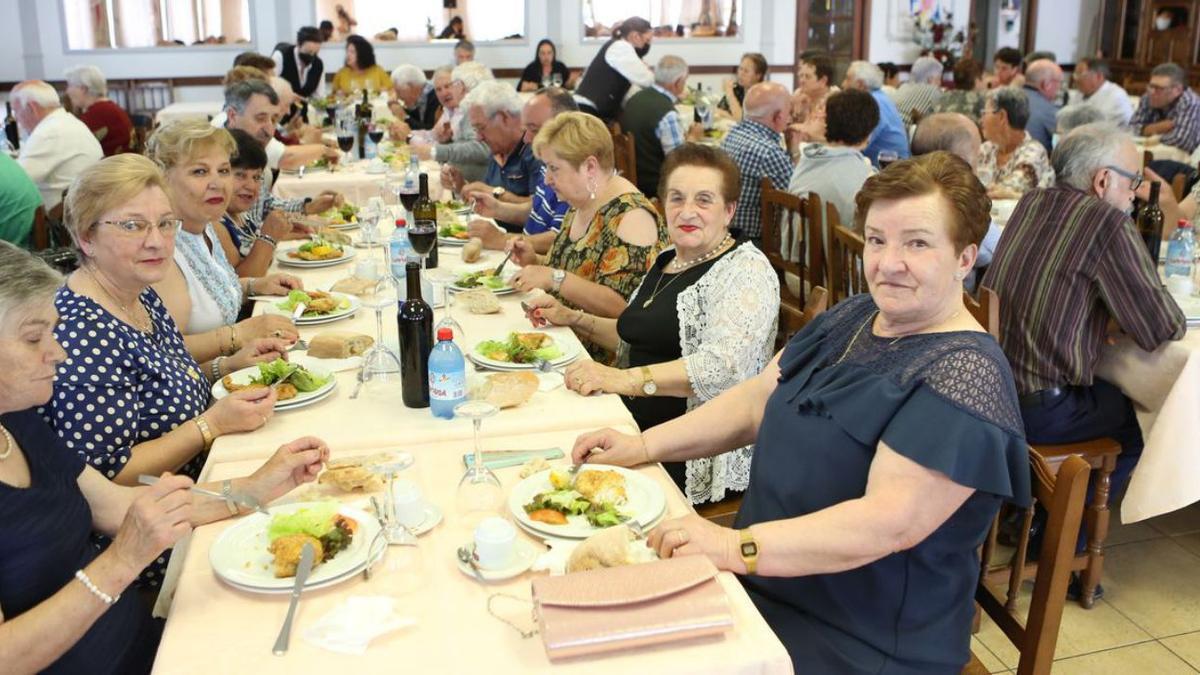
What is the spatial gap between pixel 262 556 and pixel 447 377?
0.62 meters

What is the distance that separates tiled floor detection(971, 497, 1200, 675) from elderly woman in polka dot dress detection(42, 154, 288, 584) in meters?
2.07

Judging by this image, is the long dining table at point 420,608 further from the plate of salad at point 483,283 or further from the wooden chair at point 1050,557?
the plate of salad at point 483,283

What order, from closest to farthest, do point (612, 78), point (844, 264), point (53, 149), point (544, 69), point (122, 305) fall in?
1. point (122, 305)
2. point (844, 264)
3. point (53, 149)
4. point (612, 78)
5. point (544, 69)

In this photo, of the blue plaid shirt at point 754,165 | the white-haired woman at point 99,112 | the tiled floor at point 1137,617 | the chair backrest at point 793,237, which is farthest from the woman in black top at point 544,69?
the tiled floor at point 1137,617

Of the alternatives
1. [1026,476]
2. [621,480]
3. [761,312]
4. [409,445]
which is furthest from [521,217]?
[1026,476]

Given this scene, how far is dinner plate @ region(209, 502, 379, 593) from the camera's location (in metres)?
1.54

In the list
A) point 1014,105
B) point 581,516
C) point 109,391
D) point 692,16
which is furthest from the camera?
point 692,16

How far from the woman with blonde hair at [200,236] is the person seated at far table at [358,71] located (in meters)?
7.47

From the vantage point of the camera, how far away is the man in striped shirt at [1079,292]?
2.83 meters

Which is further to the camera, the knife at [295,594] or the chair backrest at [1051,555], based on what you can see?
the chair backrest at [1051,555]

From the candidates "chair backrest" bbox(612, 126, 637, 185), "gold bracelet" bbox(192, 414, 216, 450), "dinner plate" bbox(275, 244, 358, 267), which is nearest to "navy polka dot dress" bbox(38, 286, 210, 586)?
"gold bracelet" bbox(192, 414, 216, 450)

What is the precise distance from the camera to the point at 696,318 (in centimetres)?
263

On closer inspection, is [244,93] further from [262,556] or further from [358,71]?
[358,71]

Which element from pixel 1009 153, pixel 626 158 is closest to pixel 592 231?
pixel 1009 153
